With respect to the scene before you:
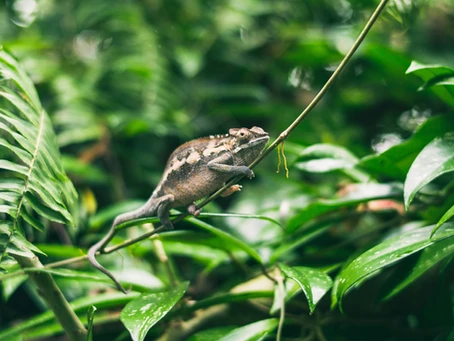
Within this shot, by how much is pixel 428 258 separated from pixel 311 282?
32 centimetres

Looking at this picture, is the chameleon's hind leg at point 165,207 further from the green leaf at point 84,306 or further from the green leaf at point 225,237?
the green leaf at point 84,306

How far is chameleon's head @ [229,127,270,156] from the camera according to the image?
57.6 inches

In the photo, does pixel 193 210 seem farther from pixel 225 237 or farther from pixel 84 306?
pixel 84 306

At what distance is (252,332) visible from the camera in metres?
1.33

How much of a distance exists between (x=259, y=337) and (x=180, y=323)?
0.39 metres

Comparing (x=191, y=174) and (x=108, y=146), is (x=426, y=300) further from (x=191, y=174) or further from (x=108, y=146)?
(x=108, y=146)

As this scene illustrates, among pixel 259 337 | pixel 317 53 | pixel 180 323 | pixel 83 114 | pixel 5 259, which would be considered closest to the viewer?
pixel 5 259

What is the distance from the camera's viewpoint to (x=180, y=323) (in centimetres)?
161

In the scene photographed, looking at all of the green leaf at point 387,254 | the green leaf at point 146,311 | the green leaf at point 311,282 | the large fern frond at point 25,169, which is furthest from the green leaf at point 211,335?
the large fern frond at point 25,169

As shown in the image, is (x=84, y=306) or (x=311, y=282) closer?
(x=311, y=282)

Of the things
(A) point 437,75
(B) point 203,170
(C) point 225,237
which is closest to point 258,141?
(B) point 203,170

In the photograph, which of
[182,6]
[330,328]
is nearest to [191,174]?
[330,328]

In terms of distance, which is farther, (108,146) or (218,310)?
(108,146)

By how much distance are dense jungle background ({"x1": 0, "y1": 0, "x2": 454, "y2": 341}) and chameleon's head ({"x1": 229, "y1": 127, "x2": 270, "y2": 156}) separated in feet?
0.47
